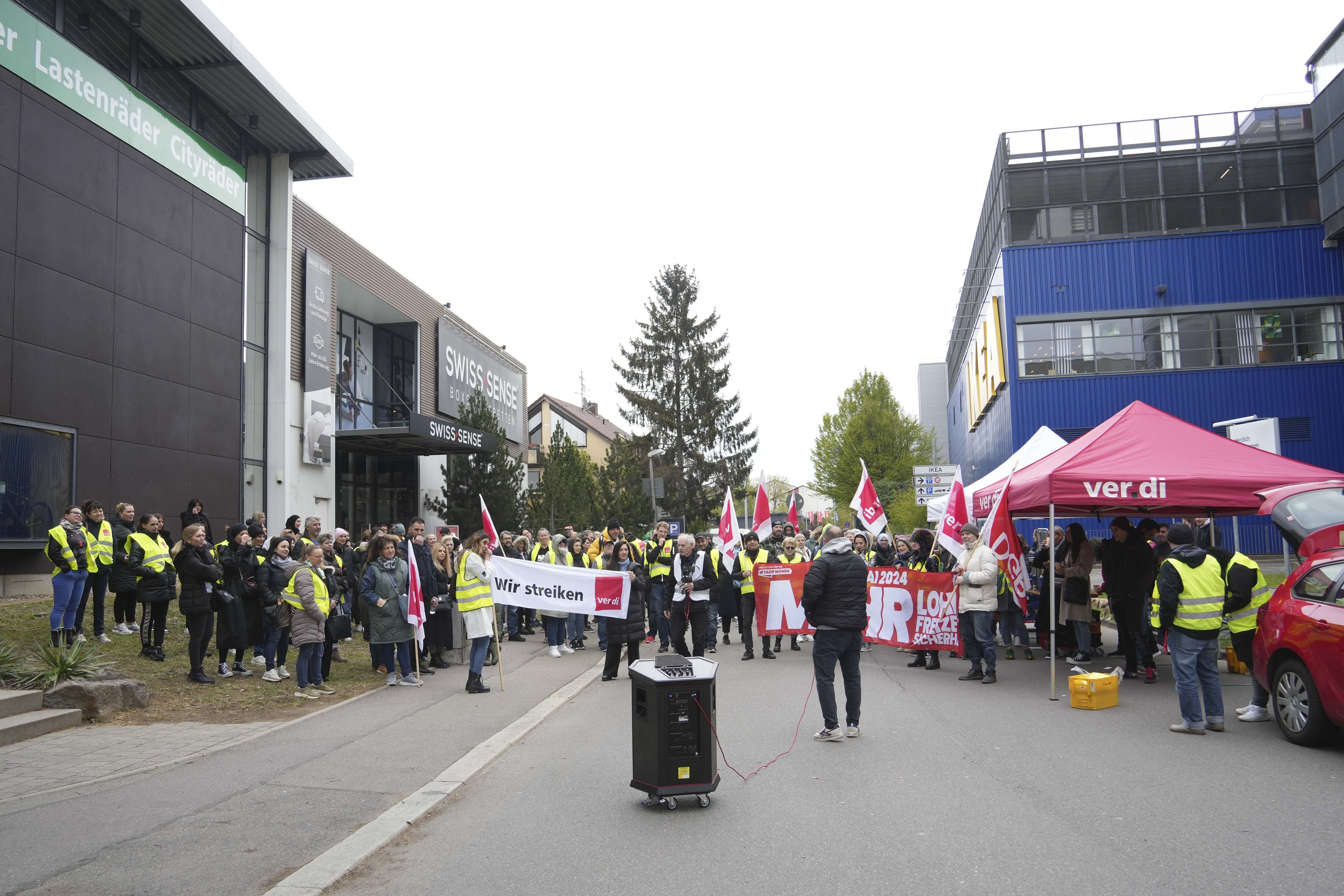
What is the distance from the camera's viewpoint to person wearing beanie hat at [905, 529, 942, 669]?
13422mm

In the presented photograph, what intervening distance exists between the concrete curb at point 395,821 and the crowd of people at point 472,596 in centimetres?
264

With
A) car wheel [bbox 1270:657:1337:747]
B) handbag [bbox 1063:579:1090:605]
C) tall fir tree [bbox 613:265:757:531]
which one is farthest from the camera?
tall fir tree [bbox 613:265:757:531]

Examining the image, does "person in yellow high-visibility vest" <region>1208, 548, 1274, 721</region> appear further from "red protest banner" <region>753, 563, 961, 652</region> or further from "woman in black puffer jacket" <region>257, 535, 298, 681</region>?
"woman in black puffer jacket" <region>257, 535, 298, 681</region>

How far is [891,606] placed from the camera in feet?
45.0

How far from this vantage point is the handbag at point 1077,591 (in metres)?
13.2

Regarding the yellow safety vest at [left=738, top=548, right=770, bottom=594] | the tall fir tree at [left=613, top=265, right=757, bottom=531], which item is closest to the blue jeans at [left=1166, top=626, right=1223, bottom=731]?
the yellow safety vest at [left=738, top=548, right=770, bottom=594]

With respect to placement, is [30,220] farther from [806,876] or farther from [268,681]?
[806,876]

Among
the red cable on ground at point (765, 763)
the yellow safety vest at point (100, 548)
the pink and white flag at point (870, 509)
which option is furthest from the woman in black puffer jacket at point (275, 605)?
the pink and white flag at point (870, 509)

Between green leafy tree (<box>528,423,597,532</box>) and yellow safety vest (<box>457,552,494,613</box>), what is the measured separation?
2157cm

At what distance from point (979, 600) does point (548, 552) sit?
7841 millimetres

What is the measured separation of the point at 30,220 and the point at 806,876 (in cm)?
1681

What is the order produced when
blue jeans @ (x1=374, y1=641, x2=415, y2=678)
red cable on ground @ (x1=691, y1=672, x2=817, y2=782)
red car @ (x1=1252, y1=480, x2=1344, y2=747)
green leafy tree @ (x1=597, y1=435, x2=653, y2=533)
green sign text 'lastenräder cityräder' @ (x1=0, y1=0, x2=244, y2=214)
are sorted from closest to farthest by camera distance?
1. red cable on ground @ (x1=691, y1=672, x2=817, y2=782)
2. red car @ (x1=1252, y1=480, x2=1344, y2=747)
3. blue jeans @ (x1=374, y1=641, x2=415, y2=678)
4. green sign text 'lastenräder cityräder' @ (x1=0, y1=0, x2=244, y2=214)
5. green leafy tree @ (x1=597, y1=435, x2=653, y2=533)

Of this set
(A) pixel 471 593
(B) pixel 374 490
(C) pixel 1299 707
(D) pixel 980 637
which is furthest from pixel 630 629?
(B) pixel 374 490

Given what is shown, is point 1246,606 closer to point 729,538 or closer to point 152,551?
A: point 729,538
